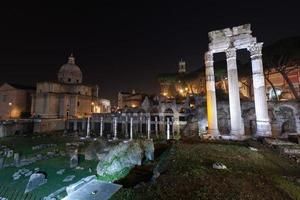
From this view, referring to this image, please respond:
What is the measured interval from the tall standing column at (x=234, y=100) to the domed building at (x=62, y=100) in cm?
3783

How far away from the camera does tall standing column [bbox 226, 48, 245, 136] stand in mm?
15414

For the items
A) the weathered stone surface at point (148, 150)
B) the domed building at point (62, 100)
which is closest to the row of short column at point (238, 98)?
the weathered stone surface at point (148, 150)

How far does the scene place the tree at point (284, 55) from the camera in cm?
2228

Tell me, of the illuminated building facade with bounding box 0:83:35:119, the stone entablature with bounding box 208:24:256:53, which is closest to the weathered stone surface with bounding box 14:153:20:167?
the stone entablature with bounding box 208:24:256:53

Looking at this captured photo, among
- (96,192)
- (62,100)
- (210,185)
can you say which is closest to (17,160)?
(96,192)

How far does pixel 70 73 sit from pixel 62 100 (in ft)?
36.0

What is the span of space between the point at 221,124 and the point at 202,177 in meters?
19.5

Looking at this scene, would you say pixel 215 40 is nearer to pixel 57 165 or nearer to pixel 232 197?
pixel 232 197

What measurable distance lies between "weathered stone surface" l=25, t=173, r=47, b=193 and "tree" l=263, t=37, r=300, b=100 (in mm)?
29447

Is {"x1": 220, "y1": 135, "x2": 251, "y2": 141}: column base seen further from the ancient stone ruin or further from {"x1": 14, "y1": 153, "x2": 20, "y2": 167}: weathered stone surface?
{"x1": 14, "y1": 153, "x2": 20, "y2": 167}: weathered stone surface

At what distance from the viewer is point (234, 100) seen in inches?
620

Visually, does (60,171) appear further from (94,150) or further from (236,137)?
(236,137)

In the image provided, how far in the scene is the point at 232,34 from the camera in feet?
53.6

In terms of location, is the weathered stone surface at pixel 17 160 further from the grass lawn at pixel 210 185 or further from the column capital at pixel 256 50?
the column capital at pixel 256 50
